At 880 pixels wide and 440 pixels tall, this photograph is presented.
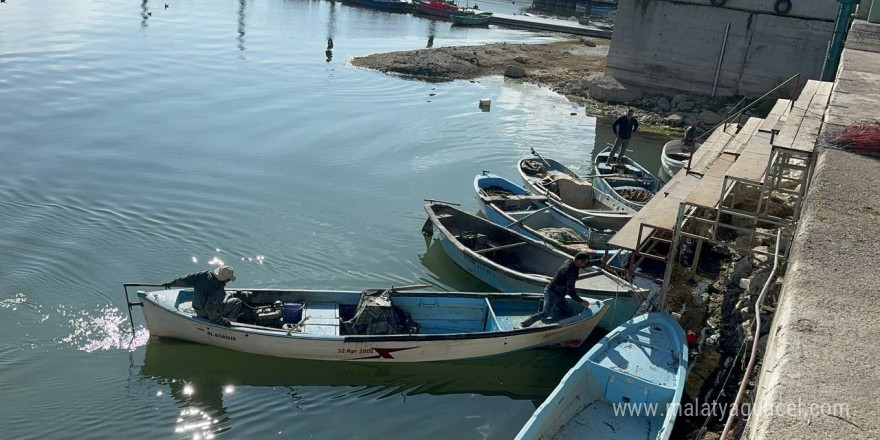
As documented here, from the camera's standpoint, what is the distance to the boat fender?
31.3 metres

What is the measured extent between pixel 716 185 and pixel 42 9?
5772 cm

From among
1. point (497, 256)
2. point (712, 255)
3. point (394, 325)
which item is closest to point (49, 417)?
point (394, 325)

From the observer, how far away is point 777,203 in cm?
1469

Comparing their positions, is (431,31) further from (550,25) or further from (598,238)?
(598,238)

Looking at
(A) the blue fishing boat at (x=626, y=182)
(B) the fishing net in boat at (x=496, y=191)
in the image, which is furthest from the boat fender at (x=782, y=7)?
(B) the fishing net in boat at (x=496, y=191)

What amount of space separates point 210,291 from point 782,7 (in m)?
29.1

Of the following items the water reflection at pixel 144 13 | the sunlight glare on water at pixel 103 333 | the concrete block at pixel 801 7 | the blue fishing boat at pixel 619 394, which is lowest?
the sunlight glare on water at pixel 103 333

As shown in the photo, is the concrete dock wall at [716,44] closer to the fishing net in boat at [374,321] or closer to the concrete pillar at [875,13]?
the concrete pillar at [875,13]

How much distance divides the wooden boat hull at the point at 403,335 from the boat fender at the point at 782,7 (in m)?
24.5

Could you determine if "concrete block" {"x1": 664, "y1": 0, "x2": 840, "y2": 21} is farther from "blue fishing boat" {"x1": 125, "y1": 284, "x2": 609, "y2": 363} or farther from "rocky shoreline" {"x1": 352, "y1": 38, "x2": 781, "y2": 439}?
"blue fishing boat" {"x1": 125, "y1": 284, "x2": 609, "y2": 363}

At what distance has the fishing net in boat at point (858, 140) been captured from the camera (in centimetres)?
1066

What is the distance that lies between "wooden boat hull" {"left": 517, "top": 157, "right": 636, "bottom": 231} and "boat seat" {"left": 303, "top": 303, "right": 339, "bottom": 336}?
7138 millimetres

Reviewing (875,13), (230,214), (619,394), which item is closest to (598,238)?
(619,394)

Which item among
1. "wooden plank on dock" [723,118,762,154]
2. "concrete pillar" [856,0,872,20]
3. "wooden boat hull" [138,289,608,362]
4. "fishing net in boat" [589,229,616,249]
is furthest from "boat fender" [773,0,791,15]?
"wooden boat hull" [138,289,608,362]
